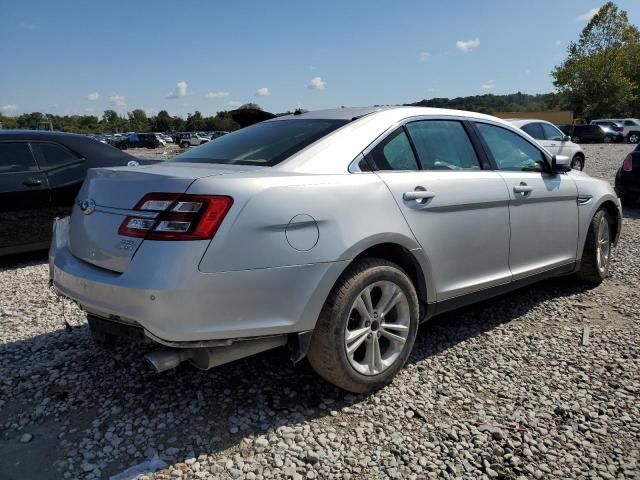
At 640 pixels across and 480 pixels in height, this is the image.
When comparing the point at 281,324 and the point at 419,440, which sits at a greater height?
the point at 281,324

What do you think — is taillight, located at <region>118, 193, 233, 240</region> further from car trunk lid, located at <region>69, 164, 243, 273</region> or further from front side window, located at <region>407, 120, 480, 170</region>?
front side window, located at <region>407, 120, 480, 170</region>

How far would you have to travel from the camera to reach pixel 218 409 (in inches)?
109

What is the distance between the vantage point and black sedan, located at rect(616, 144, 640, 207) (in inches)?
356

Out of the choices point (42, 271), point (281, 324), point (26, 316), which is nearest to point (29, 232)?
point (42, 271)

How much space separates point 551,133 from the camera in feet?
44.0

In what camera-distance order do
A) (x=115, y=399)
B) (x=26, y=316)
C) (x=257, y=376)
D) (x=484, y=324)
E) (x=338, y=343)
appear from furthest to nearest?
(x=26, y=316)
(x=484, y=324)
(x=257, y=376)
(x=115, y=399)
(x=338, y=343)

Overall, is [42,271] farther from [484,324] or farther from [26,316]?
[484,324]

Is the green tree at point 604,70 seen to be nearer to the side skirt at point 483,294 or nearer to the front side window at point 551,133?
the front side window at point 551,133

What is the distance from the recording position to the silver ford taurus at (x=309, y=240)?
2.31 meters

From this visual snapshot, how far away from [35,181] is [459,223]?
16.1ft

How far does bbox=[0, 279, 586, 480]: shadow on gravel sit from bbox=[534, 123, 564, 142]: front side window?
11.1 m

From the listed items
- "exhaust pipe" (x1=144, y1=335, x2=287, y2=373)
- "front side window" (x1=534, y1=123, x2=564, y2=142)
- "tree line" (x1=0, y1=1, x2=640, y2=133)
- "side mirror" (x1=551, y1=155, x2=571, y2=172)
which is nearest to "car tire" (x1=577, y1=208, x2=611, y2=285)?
"side mirror" (x1=551, y1=155, x2=571, y2=172)

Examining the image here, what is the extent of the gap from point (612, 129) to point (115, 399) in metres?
42.4

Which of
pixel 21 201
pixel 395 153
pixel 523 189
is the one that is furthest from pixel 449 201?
pixel 21 201
